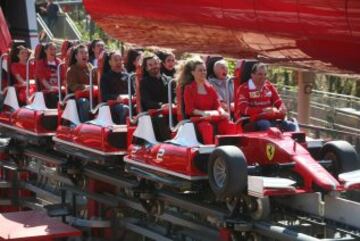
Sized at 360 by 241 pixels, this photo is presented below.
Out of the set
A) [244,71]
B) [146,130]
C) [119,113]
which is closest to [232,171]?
[244,71]

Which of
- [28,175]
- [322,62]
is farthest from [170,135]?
[28,175]

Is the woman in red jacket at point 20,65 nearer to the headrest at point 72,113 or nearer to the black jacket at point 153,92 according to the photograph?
the headrest at point 72,113

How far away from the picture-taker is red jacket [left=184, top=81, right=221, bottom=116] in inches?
364

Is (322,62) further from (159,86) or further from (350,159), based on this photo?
(350,159)

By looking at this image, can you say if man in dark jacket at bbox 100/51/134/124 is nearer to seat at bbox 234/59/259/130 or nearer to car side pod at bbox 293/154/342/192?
seat at bbox 234/59/259/130

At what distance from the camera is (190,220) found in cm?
955

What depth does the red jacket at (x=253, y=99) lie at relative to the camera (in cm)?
925

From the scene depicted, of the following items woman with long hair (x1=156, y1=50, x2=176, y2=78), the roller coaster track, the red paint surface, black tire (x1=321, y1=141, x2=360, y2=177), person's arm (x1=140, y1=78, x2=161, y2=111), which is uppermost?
the red paint surface

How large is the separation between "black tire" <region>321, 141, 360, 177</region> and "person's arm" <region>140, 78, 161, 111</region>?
6.59 ft

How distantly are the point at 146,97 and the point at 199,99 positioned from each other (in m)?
1.07

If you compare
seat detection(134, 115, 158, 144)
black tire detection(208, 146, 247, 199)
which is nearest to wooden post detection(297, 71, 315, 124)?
seat detection(134, 115, 158, 144)

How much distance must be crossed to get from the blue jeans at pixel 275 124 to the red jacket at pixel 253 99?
12cm

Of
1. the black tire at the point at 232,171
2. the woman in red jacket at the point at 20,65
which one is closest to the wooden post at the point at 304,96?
the woman in red jacket at the point at 20,65

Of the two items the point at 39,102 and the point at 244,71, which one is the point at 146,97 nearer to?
the point at 244,71
